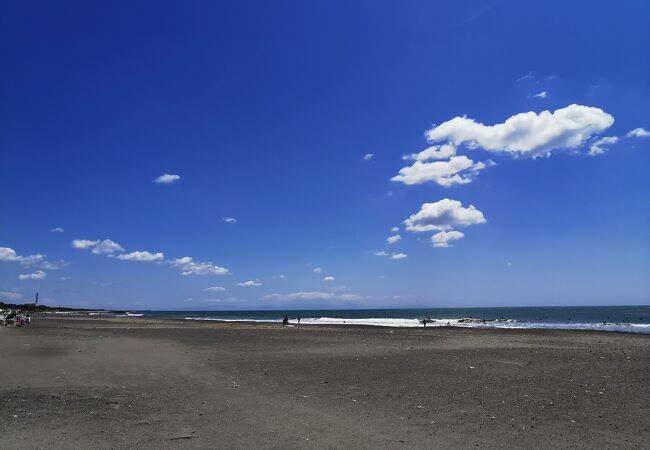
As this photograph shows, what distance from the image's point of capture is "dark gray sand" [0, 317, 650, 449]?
27.7ft

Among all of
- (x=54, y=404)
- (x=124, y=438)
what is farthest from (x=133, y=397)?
(x=124, y=438)

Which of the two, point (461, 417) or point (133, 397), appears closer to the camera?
point (461, 417)

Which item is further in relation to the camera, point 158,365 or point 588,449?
point 158,365

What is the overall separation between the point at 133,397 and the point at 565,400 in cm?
1114

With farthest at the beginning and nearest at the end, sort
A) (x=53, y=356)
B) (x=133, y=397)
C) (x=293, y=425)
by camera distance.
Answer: (x=53, y=356)
(x=133, y=397)
(x=293, y=425)

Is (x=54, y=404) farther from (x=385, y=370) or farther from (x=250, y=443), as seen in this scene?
(x=385, y=370)

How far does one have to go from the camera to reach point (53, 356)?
19.7m

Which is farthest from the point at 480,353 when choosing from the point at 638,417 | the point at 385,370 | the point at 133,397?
the point at 133,397

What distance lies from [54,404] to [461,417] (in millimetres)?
9355

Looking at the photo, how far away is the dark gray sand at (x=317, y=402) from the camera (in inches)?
333

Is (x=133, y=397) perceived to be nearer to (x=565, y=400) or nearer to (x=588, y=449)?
(x=588, y=449)

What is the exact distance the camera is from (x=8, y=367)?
16.4 metres

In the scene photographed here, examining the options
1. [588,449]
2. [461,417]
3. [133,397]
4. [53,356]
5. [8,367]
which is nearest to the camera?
[588,449]

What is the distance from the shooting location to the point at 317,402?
11500 mm
